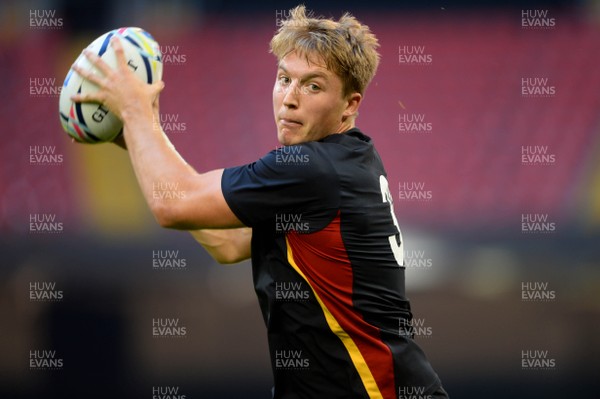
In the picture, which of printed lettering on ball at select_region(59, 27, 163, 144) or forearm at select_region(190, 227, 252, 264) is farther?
forearm at select_region(190, 227, 252, 264)

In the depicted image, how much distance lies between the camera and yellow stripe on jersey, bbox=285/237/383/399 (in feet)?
7.64

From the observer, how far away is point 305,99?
2.48 metres

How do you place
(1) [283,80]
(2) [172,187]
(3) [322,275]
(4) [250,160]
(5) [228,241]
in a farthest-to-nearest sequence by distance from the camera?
(4) [250,160]
(5) [228,241]
(1) [283,80]
(3) [322,275]
(2) [172,187]

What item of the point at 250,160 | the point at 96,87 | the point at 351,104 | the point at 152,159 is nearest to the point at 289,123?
the point at 351,104

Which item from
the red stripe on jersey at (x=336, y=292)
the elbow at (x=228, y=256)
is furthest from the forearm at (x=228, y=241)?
the red stripe on jersey at (x=336, y=292)

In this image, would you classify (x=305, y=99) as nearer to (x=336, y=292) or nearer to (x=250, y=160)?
(x=336, y=292)

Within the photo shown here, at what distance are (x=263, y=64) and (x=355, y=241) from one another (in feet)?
13.0

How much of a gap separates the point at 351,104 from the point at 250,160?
335 centimetres

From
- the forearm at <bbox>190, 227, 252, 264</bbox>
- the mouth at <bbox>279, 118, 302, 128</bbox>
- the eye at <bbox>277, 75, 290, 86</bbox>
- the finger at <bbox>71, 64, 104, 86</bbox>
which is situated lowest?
the forearm at <bbox>190, 227, 252, 264</bbox>

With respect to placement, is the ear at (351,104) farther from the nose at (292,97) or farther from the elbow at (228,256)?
the elbow at (228,256)

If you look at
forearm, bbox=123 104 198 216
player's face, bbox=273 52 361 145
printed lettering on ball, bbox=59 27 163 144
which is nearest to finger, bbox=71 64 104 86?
printed lettering on ball, bbox=59 27 163 144

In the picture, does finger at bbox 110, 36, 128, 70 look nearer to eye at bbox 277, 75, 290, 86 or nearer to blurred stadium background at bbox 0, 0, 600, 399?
eye at bbox 277, 75, 290, 86

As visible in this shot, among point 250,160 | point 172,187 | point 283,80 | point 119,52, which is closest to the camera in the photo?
point 172,187

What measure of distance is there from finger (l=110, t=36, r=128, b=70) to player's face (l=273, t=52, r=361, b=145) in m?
0.49
